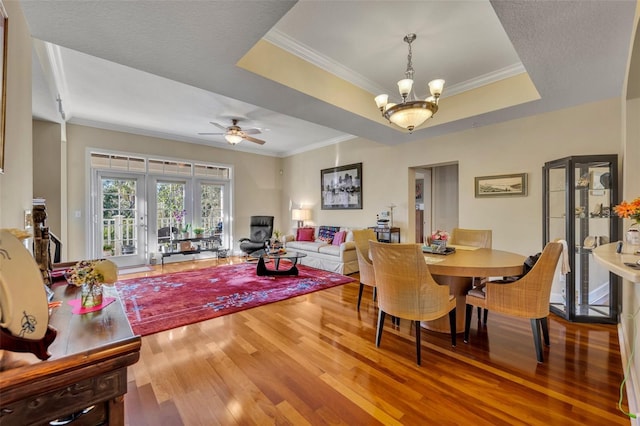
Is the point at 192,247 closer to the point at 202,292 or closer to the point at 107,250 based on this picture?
the point at 107,250

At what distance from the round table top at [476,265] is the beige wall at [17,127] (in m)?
2.61

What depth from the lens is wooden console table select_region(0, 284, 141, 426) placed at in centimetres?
65

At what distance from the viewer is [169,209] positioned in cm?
605

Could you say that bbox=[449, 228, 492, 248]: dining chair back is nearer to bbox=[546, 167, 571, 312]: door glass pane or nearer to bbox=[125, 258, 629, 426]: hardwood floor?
bbox=[546, 167, 571, 312]: door glass pane

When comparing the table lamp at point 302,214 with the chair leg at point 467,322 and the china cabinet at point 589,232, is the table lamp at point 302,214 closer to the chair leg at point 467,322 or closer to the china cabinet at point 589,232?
the chair leg at point 467,322

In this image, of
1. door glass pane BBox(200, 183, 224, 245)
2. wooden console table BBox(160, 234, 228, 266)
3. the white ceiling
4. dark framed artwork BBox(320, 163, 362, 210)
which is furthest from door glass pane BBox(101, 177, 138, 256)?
dark framed artwork BBox(320, 163, 362, 210)

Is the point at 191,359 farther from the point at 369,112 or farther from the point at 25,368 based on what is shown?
the point at 369,112

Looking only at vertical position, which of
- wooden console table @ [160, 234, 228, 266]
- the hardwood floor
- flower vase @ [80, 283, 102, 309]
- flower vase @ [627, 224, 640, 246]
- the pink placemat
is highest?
flower vase @ [627, 224, 640, 246]

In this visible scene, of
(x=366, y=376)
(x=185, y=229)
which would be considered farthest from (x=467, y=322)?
(x=185, y=229)

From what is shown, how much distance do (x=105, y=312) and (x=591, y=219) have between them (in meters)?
4.37

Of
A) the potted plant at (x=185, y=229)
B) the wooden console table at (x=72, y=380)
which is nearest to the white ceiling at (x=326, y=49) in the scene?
the wooden console table at (x=72, y=380)

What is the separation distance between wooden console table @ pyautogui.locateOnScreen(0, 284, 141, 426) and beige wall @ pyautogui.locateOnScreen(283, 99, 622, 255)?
4474mm

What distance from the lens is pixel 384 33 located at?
251 cm

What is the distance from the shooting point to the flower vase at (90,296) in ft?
4.02
